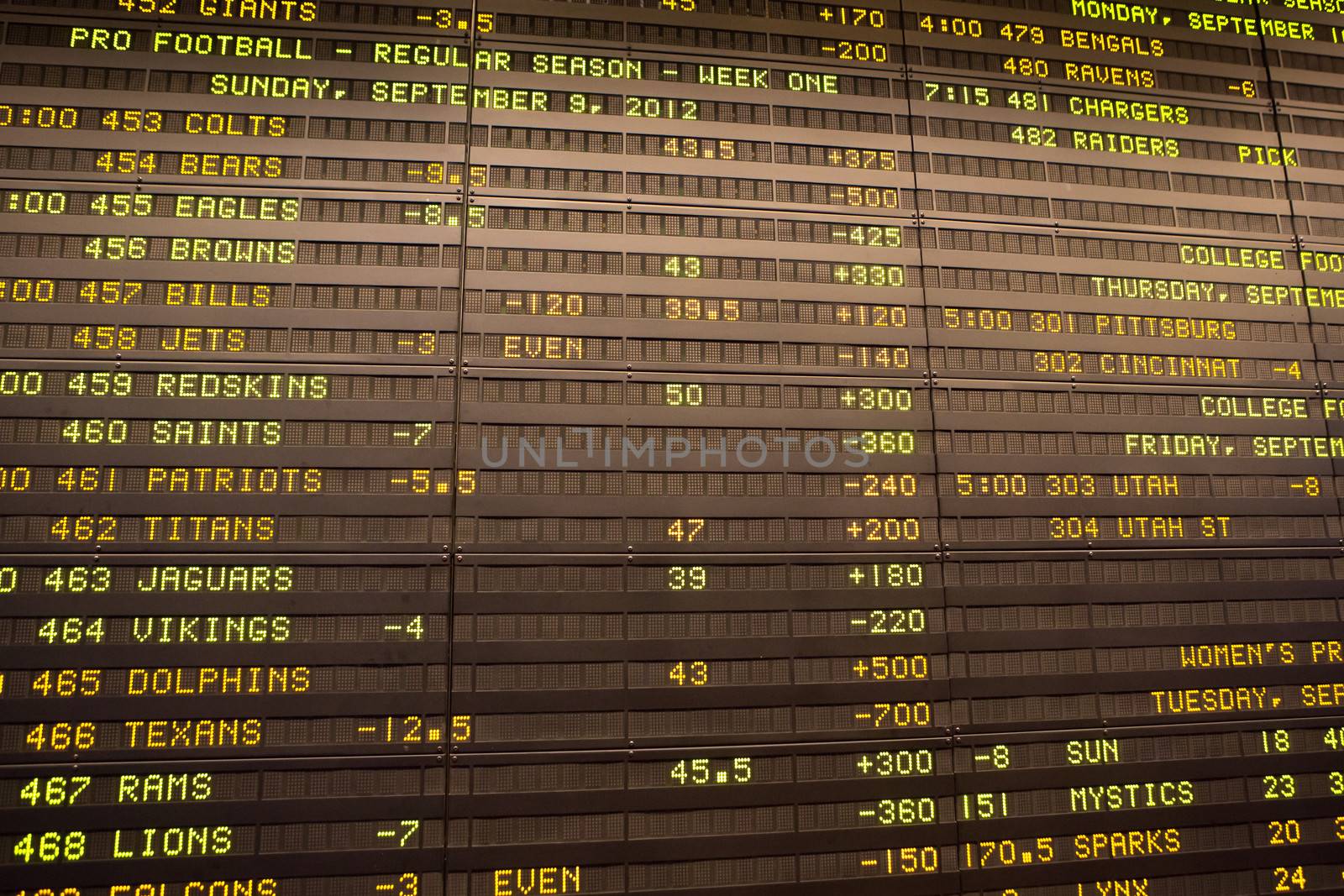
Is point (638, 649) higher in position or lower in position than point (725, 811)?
higher

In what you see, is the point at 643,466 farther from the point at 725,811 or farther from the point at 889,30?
the point at 889,30

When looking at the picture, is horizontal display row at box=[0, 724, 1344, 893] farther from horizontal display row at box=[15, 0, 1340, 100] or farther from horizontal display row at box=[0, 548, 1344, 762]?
horizontal display row at box=[15, 0, 1340, 100]

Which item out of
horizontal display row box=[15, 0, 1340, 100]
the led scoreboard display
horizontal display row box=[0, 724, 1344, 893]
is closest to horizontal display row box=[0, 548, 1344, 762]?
the led scoreboard display

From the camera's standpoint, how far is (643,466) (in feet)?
15.8

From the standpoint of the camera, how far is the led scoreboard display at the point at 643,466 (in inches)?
173

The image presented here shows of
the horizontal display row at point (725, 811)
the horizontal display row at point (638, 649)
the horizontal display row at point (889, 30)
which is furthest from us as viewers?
the horizontal display row at point (889, 30)

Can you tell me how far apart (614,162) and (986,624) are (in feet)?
11.3

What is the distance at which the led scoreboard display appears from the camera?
14.4 feet

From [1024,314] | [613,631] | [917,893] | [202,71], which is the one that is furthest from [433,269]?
[917,893]

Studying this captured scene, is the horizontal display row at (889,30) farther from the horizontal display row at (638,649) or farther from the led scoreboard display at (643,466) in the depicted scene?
the horizontal display row at (638,649)

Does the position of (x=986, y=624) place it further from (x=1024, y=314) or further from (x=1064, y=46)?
(x=1064, y=46)

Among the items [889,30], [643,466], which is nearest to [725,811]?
[643,466]

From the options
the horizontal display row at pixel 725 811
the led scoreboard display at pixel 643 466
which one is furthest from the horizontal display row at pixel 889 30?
the horizontal display row at pixel 725 811

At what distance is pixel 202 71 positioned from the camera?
16.2 feet
